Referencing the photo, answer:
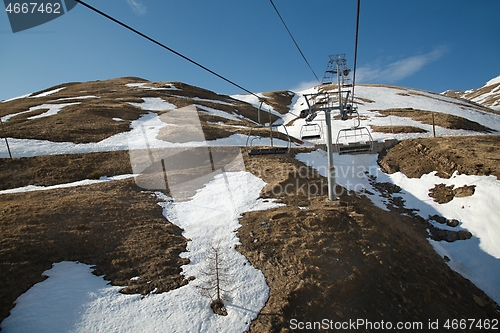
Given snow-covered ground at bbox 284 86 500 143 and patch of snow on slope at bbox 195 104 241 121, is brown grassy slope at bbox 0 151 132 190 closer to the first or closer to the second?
snow-covered ground at bbox 284 86 500 143

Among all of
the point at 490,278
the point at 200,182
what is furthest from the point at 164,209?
the point at 490,278

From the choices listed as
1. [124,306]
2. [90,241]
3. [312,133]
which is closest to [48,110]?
[90,241]

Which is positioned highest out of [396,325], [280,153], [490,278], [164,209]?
[280,153]

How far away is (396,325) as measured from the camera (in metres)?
9.19

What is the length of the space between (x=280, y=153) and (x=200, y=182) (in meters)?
10.4

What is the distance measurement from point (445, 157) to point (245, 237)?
21.4 meters

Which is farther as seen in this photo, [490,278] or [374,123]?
[374,123]

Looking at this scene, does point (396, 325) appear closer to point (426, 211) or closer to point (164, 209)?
point (426, 211)

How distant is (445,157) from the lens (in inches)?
933

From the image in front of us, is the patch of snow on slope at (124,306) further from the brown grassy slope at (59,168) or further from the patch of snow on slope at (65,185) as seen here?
the brown grassy slope at (59,168)

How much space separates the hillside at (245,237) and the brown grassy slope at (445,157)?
0.16 m

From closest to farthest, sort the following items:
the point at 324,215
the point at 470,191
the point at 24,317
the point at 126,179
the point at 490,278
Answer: the point at 24,317 → the point at 490,278 → the point at 324,215 → the point at 470,191 → the point at 126,179

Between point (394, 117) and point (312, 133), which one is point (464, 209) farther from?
point (394, 117)

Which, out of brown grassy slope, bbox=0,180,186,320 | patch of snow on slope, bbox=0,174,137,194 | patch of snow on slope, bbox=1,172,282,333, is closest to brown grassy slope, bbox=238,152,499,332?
patch of snow on slope, bbox=1,172,282,333
